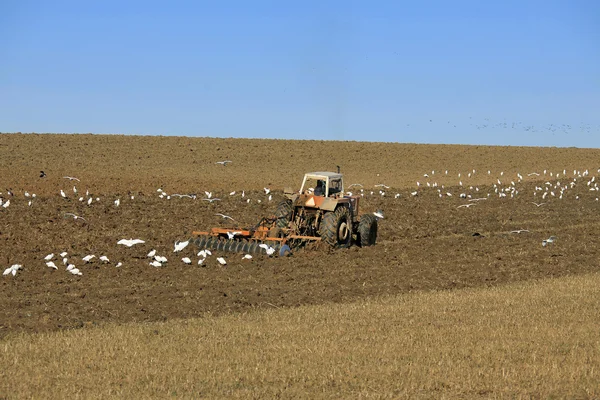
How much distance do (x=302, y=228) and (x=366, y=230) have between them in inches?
80.2

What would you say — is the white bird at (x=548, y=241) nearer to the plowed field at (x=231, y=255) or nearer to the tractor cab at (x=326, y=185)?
the plowed field at (x=231, y=255)

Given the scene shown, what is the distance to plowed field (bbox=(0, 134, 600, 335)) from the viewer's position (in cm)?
1575

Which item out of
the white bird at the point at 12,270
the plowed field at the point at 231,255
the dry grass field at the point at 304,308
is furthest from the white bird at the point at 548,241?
the white bird at the point at 12,270

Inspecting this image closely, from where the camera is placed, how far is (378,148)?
70.2 meters

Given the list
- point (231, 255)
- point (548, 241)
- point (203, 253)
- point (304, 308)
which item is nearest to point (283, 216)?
point (231, 255)

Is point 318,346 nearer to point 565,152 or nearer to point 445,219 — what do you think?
point 445,219

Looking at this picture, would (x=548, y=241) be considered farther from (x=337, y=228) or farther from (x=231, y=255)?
(x=231, y=255)

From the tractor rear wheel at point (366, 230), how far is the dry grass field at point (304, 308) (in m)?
0.35

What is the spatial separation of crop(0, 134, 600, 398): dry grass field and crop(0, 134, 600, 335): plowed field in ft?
0.29

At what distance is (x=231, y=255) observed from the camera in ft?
67.0

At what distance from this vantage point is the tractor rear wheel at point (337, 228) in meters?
20.9

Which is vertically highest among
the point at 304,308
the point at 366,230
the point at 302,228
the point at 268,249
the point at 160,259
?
the point at 302,228

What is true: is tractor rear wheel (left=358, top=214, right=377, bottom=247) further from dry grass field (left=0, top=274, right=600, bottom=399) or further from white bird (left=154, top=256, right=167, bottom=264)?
dry grass field (left=0, top=274, right=600, bottom=399)

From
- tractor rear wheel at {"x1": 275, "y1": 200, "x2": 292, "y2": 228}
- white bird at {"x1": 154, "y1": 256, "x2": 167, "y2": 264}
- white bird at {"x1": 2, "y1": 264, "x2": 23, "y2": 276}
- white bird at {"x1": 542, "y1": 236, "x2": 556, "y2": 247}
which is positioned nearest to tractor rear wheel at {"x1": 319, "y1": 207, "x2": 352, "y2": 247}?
tractor rear wheel at {"x1": 275, "y1": 200, "x2": 292, "y2": 228}
